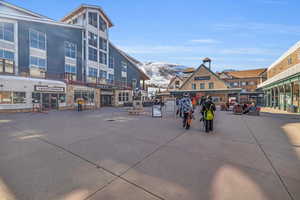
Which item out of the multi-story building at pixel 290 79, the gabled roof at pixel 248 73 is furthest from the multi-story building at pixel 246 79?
the multi-story building at pixel 290 79

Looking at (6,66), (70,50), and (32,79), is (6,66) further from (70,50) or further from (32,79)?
(70,50)

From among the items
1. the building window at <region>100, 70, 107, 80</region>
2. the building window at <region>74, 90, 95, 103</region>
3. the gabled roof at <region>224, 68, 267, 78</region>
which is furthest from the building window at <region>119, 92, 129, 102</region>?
the gabled roof at <region>224, 68, 267, 78</region>

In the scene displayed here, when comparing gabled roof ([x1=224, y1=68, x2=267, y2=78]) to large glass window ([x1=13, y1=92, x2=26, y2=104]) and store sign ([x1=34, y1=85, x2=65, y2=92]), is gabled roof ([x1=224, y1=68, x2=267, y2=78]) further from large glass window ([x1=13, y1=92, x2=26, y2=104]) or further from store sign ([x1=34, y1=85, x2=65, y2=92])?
large glass window ([x1=13, y1=92, x2=26, y2=104])

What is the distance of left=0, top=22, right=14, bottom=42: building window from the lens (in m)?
14.7

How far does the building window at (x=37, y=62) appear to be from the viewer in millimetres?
16642

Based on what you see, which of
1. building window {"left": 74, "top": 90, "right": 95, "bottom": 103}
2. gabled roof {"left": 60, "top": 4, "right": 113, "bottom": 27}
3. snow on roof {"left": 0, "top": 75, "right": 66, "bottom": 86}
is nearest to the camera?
snow on roof {"left": 0, "top": 75, "right": 66, "bottom": 86}

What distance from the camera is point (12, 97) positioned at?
14.0 metres

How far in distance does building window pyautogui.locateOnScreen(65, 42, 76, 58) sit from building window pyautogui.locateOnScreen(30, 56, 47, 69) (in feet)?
11.0

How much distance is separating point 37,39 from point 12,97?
851 centimetres

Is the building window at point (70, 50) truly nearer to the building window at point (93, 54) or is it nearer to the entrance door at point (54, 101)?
the building window at point (93, 54)

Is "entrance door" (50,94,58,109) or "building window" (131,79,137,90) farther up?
"building window" (131,79,137,90)

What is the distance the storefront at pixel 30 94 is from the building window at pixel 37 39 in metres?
5.10

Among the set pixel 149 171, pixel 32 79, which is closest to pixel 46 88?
pixel 32 79

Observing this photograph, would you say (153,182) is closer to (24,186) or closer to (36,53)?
(24,186)
